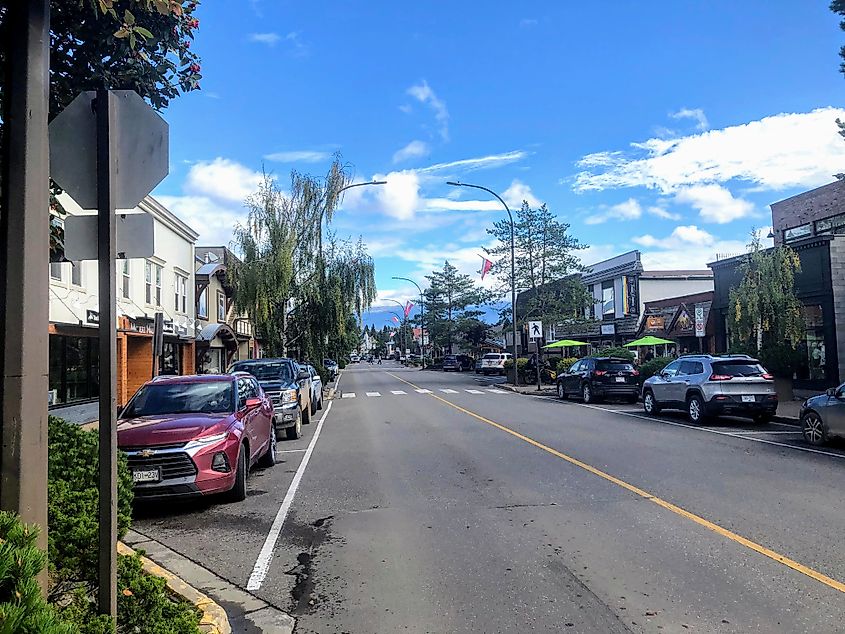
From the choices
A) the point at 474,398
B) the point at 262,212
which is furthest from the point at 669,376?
the point at 262,212

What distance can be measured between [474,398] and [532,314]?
16.3 m

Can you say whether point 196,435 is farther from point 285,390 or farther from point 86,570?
point 285,390

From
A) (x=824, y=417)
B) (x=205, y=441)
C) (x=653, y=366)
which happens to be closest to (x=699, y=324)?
(x=653, y=366)

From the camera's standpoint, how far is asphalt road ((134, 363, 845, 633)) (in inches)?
195

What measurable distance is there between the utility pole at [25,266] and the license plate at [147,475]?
4576 millimetres

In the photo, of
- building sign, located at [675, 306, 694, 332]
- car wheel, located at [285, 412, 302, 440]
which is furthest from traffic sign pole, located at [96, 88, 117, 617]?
building sign, located at [675, 306, 694, 332]

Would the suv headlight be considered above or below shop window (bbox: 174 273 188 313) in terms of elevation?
below

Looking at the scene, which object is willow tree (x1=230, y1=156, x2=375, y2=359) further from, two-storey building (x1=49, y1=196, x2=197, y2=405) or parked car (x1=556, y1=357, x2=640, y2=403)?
parked car (x1=556, y1=357, x2=640, y2=403)

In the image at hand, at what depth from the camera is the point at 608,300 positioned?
4856 cm

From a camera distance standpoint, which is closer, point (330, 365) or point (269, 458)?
point (269, 458)

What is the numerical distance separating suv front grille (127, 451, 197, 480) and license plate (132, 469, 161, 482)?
0.14 feet

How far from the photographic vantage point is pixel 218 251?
40000mm

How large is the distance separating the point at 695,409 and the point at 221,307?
84.0 feet

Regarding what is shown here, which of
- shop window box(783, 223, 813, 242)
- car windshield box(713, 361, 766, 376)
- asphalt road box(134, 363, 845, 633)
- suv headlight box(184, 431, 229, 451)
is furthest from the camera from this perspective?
shop window box(783, 223, 813, 242)
